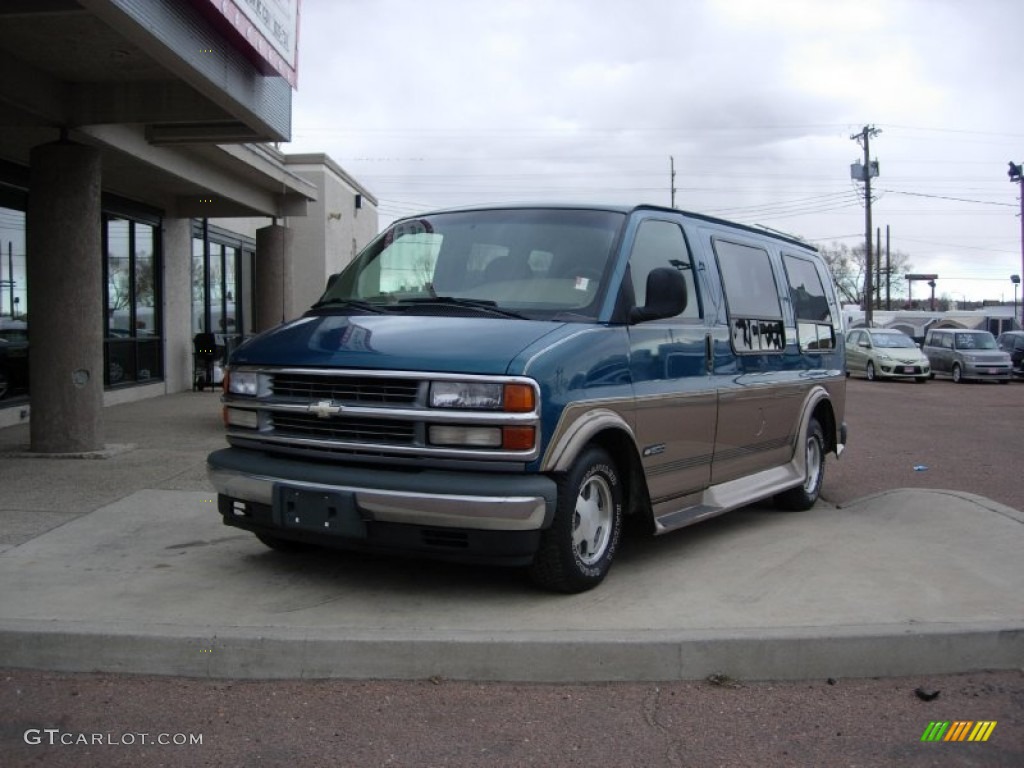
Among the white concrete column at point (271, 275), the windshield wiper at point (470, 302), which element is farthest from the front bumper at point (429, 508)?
the white concrete column at point (271, 275)

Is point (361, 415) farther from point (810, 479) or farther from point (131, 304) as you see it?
point (131, 304)

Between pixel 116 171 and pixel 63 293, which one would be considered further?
pixel 116 171

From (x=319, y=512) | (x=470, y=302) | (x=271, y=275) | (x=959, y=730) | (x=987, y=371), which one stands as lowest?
(x=959, y=730)

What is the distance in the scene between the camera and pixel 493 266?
5.40m

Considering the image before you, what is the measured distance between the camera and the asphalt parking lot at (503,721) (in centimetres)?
342

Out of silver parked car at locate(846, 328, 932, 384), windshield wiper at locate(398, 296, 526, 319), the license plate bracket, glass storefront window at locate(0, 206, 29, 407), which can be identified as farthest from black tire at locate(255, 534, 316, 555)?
silver parked car at locate(846, 328, 932, 384)

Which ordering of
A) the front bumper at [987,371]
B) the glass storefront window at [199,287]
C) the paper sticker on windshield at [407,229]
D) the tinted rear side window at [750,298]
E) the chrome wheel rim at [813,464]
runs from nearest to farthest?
the paper sticker on windshield at [407,229]
the tinted rear side window at [750,298]
the chrome wheel rim at [813,464]
the glass storefront window at [199,287]
the front bumper at [987,371]

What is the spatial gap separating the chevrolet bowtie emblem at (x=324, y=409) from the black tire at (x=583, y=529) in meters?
1.13

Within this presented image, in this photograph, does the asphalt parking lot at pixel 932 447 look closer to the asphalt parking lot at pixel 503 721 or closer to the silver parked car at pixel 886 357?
the asphalt parking lot at pixel 503 721

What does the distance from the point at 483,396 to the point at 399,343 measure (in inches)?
21.1

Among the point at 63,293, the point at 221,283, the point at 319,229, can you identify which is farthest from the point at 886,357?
the point at 63,293

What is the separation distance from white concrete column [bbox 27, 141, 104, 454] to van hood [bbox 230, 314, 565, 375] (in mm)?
4733

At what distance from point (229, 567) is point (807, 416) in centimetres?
451

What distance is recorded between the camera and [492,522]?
4250 mm
